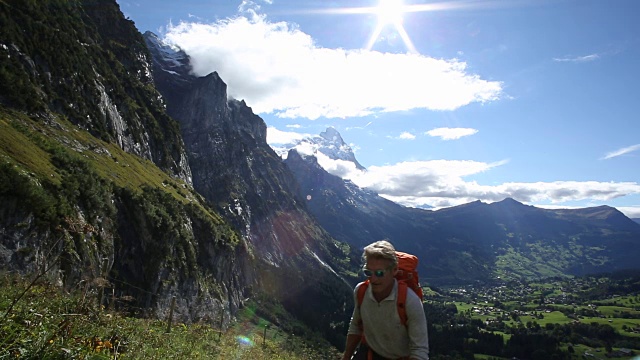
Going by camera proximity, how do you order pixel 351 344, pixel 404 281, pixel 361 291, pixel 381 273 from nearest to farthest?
1. pixel 381 273
2. pixel 404 281
3. pixel 361 291
4. pixel 351 344

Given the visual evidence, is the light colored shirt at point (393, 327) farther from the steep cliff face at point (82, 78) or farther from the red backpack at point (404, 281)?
the steep cliff face at point (82, 78)

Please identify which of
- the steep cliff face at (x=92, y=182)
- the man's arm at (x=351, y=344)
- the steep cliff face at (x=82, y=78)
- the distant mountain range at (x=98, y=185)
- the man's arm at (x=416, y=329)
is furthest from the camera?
the steep cliff face at (x=82, y=78)

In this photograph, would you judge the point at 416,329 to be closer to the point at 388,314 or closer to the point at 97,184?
the point at 388,314

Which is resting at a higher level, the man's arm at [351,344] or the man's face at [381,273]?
the man's face at [381,273]

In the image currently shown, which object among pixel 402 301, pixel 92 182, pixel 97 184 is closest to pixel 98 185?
pixel 97 184

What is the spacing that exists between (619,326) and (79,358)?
767 feet

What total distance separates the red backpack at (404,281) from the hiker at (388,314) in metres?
0.02

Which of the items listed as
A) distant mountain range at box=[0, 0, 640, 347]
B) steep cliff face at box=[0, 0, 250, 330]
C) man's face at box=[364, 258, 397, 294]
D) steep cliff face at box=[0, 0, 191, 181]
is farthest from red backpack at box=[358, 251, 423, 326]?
steep cliff face at box=[0, 0, 191, 181]

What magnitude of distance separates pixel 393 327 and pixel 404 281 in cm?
68

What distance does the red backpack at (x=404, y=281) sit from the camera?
17.6 feet

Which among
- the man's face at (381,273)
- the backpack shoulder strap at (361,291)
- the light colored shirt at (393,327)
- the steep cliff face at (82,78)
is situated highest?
the steep cliff face at (82,78)

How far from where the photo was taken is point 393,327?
5496 mm

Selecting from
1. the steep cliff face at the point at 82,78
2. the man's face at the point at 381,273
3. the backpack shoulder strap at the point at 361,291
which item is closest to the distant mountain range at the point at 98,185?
the steep cliff face at the point at 82,78

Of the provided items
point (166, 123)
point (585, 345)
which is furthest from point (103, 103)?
point (585, 345)
